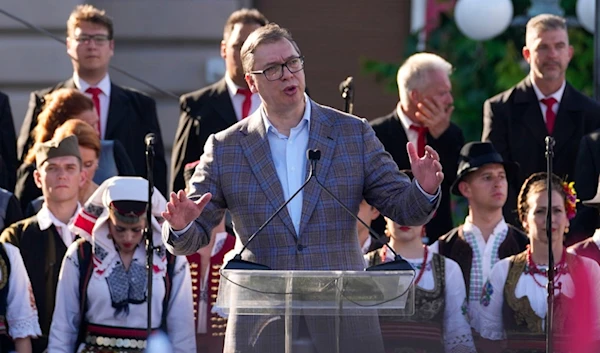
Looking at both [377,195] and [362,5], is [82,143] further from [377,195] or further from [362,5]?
[362,5]

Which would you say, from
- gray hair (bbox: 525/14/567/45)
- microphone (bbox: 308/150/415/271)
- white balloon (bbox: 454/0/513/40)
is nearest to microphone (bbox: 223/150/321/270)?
microphone (bbox: 308/150/415/271)

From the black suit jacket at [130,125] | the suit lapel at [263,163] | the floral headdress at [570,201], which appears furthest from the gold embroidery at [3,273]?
the floral headdress at [570,201]

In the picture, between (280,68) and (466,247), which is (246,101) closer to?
(466,247)

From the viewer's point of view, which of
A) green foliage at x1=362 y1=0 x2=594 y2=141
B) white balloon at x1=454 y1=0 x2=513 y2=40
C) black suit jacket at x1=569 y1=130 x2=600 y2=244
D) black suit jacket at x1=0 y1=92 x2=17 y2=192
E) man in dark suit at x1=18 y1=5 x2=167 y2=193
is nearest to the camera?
black suit jacket at x1=569 y1=130 x2=600 y2=244

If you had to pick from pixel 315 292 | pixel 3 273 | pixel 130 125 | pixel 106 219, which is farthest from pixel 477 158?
pixel 315 292

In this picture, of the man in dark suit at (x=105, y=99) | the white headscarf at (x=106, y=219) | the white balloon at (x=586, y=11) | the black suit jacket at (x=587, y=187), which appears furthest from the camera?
the white balloon at (x=586, y=11)

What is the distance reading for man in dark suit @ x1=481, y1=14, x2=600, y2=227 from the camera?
8500 mm

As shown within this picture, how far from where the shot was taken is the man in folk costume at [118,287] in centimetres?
701

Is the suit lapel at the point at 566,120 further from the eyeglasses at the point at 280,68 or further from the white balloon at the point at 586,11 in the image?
the eyeglasses at the point at 280,68

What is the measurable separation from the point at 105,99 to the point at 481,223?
93.8 inches

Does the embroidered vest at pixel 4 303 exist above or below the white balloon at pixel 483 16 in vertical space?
below

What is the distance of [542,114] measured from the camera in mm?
8594

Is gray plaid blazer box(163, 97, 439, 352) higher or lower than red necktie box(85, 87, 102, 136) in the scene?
lower

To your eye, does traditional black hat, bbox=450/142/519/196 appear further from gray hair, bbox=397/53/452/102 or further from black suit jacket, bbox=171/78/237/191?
black suit jacket, bbox=171/78/237/191
